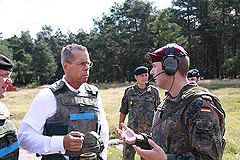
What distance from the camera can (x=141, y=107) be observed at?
418cm

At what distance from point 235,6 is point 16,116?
3598cm

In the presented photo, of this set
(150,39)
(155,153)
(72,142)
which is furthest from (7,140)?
(150,39)

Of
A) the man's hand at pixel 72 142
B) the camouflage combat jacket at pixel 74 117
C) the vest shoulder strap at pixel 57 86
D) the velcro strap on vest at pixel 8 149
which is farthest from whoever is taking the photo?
the vest shoulder strap at pixel 57 86

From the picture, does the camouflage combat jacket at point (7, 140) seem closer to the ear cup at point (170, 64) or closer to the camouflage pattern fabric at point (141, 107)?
the ear cup at point (170, 64)

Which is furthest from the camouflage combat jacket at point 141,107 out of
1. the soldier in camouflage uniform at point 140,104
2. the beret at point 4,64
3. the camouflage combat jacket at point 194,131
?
the beret at point 4,64

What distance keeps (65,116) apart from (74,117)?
0.39 feet

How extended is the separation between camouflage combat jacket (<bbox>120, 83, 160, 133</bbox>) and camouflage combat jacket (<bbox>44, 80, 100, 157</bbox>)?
1.77 m

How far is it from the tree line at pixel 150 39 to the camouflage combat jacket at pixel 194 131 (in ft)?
111

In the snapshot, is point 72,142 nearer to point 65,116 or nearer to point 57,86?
point 65,116

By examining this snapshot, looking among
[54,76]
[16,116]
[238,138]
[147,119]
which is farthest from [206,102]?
[54,76]

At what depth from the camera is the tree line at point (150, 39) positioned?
33938 mm

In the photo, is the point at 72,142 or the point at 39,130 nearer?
the point at 72,142

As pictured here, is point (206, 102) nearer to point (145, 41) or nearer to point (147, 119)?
point (147, 119)

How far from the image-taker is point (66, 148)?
215 centimetres
